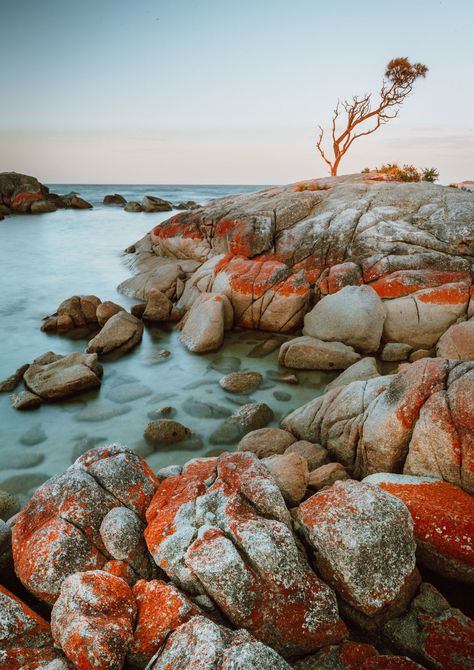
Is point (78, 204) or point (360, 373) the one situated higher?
point (78, 204)

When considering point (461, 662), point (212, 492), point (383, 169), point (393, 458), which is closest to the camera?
point (461, 662)

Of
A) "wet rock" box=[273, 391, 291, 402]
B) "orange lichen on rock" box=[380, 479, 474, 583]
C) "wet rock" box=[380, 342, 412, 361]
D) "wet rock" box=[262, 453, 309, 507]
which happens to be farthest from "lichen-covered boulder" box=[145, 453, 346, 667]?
"wet rock" box=[380, 342, 412, 361]

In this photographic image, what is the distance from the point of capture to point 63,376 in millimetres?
10984

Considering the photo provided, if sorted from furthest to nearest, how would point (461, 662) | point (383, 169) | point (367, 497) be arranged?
point (383, 169) → point (367, 497) → point (461, 662)

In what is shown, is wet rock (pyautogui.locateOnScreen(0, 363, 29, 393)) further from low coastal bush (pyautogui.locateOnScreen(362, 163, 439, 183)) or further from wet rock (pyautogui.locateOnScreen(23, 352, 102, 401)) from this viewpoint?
low coastal bush (pyautogui.locateOnScreen(362, 163, 439, 183))

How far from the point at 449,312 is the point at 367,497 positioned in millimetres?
9110

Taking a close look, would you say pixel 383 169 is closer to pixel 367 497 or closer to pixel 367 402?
pixel 367 402

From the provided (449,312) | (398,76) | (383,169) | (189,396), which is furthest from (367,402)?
(398,76)

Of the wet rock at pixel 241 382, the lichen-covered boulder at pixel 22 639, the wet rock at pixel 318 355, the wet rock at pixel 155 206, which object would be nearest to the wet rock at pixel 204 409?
the wet rock at pixel 241 382

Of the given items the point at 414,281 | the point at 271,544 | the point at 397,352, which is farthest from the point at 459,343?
the point at 271,544

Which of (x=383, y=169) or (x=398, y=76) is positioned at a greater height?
(x=398, y=76)

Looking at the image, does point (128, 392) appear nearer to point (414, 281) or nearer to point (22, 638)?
point (22, 638)

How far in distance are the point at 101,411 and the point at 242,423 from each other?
376 centimetres

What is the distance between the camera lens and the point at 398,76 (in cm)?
2669
